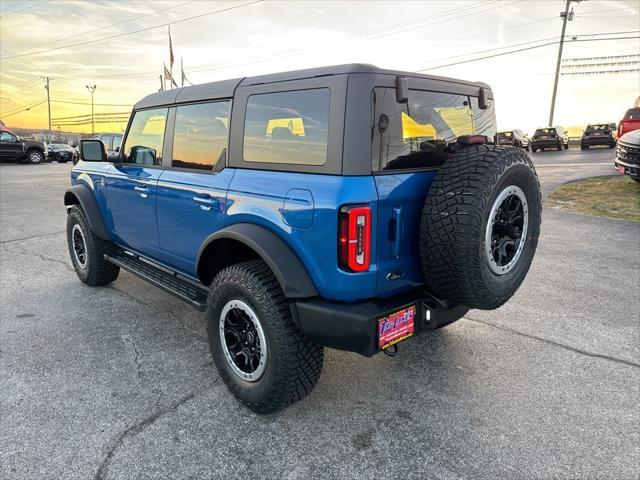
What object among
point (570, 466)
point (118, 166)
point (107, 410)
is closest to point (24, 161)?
point (118, 166)

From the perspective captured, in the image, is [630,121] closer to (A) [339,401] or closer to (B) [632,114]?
(B) [632,114]

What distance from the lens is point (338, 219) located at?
2191 mm

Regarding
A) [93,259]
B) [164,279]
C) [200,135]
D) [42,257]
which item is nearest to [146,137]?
→ [200,135]

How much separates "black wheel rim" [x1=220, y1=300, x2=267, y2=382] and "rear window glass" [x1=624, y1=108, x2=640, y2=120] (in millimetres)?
14820

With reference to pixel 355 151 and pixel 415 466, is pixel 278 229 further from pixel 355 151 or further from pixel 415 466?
pixel 415 466

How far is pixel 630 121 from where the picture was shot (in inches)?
516

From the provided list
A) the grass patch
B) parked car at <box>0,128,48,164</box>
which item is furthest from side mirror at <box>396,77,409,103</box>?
parked car at <box>0,128,48,164</box>

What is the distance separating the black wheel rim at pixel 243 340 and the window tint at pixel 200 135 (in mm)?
1035

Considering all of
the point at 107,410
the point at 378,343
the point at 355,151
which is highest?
the point at 355,151

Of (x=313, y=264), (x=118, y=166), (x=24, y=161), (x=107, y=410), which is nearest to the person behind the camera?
(x=313, y=264)

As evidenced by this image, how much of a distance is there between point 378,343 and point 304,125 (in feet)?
4.13

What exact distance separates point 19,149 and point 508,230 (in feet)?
96.7

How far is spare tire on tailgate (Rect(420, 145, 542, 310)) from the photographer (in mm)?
2262

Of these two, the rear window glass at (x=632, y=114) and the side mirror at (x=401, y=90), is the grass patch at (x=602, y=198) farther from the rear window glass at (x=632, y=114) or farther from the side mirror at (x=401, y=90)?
the side mirror at (x=401, y=90)
